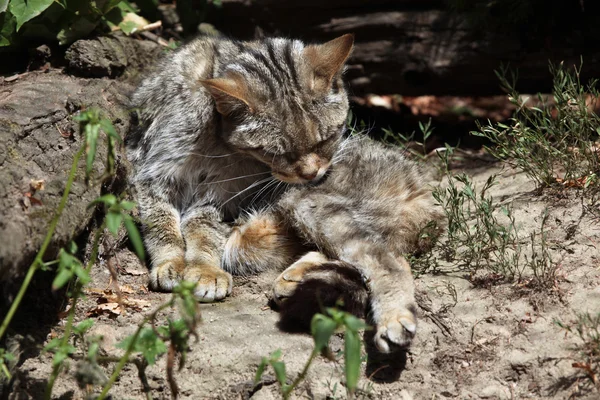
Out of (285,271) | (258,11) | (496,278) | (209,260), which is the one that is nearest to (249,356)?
(285,271)

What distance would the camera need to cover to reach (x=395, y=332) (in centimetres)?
314

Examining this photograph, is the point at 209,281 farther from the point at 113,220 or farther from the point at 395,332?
the point at 113,220

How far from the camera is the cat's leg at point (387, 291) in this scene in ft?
10.3

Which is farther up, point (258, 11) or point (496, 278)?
point (258, 11)

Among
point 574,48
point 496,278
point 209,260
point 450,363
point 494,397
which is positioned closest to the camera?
point 494,397

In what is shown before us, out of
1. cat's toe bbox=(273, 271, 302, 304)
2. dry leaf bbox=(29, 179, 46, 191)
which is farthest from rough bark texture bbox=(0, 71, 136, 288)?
cat's toe bbox=(273, 271, 302, 304)

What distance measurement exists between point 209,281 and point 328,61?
5.03ft

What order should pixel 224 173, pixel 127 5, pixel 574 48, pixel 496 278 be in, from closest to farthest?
pixel 496 278 → pixel 224 173 → pixel 574 48 → pixel 127 5

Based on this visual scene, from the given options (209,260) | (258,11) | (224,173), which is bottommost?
(209,260)

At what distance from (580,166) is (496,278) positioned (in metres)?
1.14

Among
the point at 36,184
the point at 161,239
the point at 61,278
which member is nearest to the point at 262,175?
the point at 161,239

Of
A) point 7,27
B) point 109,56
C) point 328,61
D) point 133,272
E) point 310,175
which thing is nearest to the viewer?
point 310,175

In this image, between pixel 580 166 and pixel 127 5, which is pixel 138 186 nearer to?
pixel 127 5

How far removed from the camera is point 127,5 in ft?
18.9
